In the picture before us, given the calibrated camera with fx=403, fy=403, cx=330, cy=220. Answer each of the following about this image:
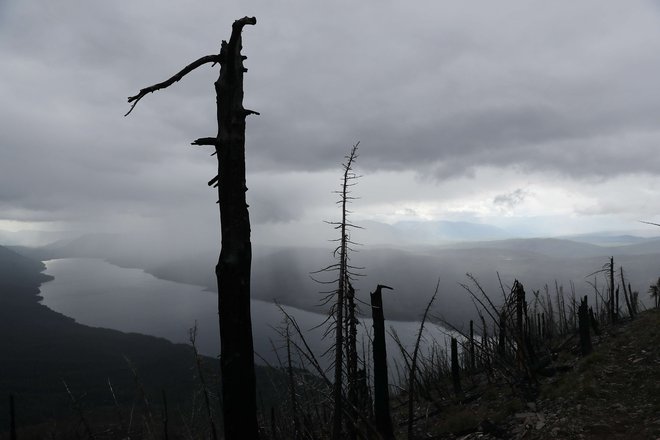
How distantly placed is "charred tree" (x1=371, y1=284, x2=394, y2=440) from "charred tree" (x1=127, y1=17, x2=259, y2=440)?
486 cm

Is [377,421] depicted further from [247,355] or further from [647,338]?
[647,338]

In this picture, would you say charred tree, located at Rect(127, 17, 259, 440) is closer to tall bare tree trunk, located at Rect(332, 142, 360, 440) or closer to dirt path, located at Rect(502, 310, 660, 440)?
tall bare tree trunk, located at Rect(332, 142, 360, 440)

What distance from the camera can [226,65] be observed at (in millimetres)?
5875

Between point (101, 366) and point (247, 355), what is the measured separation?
226504 millimetres

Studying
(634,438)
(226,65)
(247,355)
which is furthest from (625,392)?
(226,65)

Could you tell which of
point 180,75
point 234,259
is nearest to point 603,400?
point 234,259

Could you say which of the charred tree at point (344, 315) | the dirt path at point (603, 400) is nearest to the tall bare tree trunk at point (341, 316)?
the charred tree at point (344, 315)

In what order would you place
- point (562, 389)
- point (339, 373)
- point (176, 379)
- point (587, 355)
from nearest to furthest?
point (339, 373) < point (562, 389) < point (587, 355) < point (176, 379)

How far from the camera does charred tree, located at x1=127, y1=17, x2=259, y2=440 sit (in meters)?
5.51

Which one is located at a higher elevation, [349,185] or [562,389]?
[349,185]

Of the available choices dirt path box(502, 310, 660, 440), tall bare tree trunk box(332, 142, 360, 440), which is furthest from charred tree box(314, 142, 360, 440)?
dirt path box(502, 310, 660, 440)

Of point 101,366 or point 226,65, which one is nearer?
point 226,65

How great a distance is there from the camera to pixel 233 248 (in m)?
5.61

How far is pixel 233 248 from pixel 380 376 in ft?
22.1
